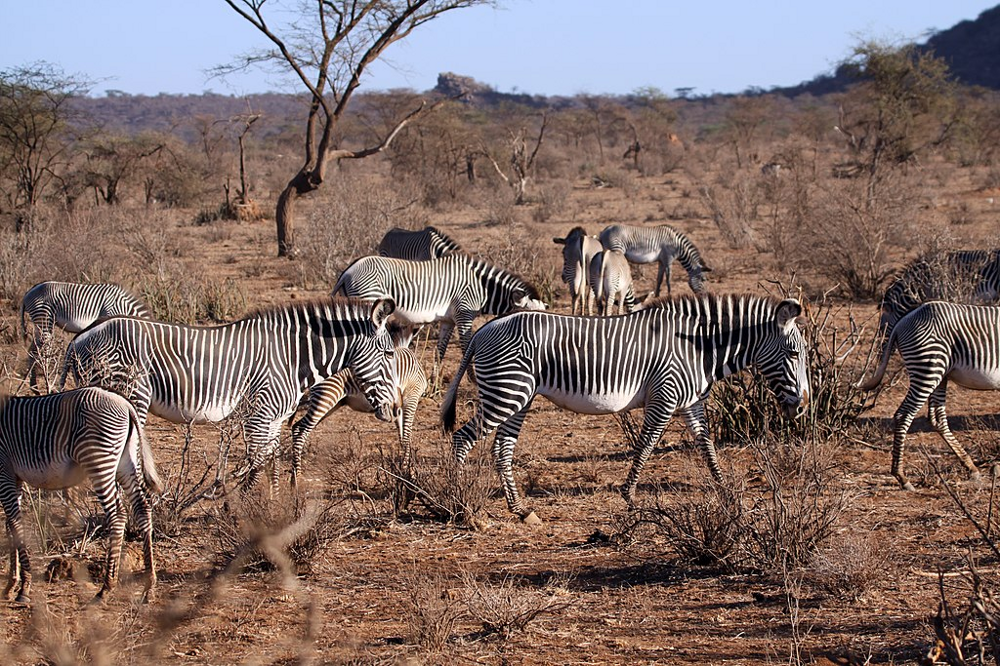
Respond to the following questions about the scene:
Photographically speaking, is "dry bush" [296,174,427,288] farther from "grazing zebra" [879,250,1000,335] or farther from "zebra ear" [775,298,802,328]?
"zebra ear" [775,298,802,328]

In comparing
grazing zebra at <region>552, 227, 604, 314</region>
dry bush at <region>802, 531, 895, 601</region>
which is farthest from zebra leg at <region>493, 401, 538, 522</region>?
grazing zebra at <region>552, 227, 604, 314</region>

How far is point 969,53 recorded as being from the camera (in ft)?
279

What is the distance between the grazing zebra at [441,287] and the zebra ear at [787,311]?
12.8 feet

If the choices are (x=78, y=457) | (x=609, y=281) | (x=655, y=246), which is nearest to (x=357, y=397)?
(x=78, y=457)

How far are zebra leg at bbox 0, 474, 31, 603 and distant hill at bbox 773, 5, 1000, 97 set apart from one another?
8159 cm

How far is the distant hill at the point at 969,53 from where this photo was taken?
262 feet

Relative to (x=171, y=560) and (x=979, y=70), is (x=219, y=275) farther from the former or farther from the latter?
(x=979, y=70)

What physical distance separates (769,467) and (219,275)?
12993 millimetres

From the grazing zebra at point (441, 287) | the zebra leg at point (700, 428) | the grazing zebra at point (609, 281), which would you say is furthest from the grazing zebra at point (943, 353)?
the grazing zebra at point (609, 281)

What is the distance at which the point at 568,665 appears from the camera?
162 inches

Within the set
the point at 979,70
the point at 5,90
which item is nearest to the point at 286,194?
the point at 5,90

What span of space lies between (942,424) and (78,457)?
540 centimetres

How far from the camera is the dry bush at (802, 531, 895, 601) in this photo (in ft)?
15.1

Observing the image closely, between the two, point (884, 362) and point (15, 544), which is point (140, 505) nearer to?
point (15, 544)
